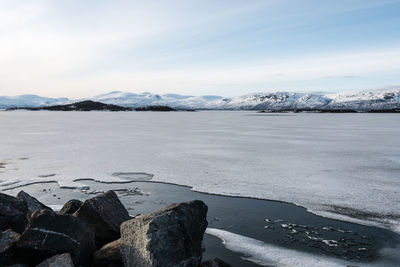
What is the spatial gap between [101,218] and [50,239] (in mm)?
1225

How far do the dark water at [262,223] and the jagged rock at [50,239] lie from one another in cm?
233

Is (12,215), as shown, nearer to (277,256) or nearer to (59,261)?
(59,261)

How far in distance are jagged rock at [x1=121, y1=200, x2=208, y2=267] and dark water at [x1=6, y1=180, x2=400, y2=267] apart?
1119 mm

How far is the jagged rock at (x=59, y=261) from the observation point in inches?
168

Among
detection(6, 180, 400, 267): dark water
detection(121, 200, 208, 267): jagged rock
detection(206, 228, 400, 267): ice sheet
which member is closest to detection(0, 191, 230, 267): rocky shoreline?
detection(121, 200, 208, 267): jagged rock

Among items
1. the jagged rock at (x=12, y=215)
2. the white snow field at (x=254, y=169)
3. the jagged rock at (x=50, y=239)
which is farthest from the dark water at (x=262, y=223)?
the jagged rock at (x=12, y=215)

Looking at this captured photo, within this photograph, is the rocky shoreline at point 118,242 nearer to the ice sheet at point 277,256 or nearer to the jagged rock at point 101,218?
the jagged rock at point 101,218

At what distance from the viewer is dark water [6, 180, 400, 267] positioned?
604 cm

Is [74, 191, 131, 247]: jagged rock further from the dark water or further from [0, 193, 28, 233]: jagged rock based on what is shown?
the dark water

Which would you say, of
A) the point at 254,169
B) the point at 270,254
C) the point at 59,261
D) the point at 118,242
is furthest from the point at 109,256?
the point at 254,169

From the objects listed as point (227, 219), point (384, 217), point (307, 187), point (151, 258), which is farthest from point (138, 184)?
point (384, 217)

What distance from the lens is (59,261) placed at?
4.29m

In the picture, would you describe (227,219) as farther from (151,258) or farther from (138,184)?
(138,184)

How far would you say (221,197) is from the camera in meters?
9.16
